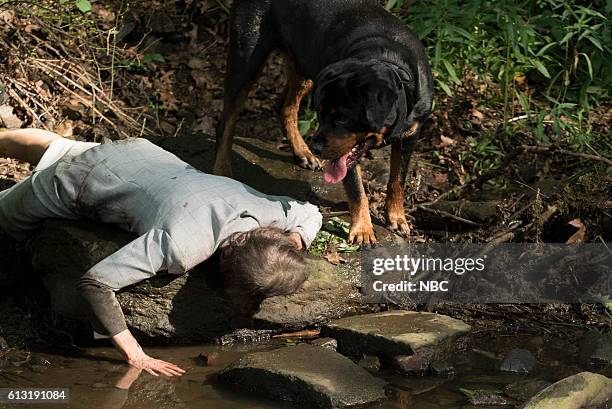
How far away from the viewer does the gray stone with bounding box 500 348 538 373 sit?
4297 millimetres

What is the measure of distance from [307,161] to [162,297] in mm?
1665

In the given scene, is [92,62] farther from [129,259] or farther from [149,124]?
[129,259]

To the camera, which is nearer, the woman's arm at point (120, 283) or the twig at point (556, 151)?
the woman's arm at point (120, 283)

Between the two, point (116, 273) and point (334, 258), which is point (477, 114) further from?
point (116, 273)

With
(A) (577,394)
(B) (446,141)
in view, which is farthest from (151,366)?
(B) (446,141)

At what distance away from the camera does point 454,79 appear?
6363 mm

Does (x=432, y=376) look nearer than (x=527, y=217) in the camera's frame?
Yes

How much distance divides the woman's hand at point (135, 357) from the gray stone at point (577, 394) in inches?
61.1

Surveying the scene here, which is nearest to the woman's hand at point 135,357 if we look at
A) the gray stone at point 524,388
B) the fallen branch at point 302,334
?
the fallen branch at point 302,334

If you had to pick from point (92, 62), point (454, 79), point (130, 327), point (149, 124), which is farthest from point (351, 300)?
point (92, 62)

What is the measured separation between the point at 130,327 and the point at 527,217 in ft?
7.82

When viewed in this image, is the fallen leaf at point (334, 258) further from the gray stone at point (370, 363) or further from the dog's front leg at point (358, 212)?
the gray stone at point (370, 363)

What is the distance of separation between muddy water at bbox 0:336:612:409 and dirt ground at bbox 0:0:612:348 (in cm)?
41

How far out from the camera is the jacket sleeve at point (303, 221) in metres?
4.62
